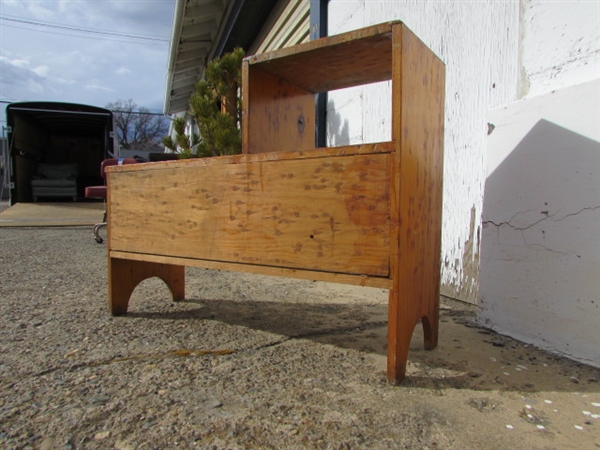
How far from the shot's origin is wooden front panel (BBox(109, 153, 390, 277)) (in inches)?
59.8

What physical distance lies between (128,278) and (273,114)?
126 cm

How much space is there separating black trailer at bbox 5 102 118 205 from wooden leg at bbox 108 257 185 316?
337 inches

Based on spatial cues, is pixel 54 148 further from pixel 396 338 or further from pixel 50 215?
Answer: pixel 396 338

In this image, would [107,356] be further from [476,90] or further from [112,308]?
[476,90]

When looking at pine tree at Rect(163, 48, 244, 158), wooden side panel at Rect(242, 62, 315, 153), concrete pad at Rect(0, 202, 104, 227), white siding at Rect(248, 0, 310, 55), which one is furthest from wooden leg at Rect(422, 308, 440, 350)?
concrete pad at Rect(0, 202, 104, 227)

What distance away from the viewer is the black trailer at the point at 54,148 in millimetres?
9500

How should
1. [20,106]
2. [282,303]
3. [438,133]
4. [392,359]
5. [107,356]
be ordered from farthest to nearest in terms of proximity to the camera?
[20,106] → [282,303] → [438,133] → [107,356] → [392,359]

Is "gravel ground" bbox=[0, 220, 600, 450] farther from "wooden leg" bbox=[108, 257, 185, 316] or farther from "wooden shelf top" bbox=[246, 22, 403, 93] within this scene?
"wooden shelf top" bbox=[246, 22, 403, 93]

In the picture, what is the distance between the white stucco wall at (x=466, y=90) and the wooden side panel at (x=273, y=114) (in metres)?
0.92

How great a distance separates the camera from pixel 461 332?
2.14 metres

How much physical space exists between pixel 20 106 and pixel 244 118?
10.1 metres

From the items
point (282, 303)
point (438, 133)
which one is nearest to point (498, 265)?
point (438, 133)

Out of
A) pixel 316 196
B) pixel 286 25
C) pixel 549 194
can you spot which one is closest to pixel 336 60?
pixel 316 196

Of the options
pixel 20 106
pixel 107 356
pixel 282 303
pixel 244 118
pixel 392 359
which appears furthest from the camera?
pixel 20 106
